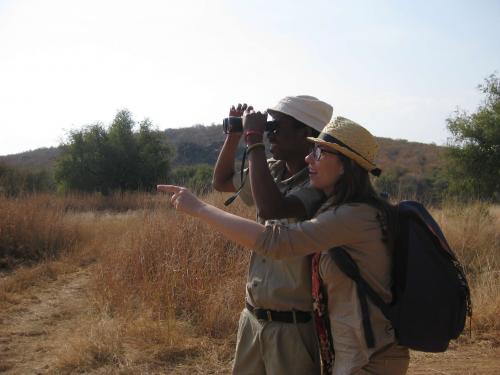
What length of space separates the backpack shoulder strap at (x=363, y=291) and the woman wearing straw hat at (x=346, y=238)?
2 centimetres

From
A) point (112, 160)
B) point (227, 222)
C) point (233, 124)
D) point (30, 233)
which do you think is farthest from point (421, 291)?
point (112, 160)

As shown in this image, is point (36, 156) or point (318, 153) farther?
point (36, 156)

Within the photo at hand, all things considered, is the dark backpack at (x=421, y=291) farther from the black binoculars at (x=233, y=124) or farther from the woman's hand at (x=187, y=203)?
the black binoculars at (x=233, y=124)

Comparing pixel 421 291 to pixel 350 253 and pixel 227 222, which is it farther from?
pixel 227 222

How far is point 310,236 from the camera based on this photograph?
5.41 feet

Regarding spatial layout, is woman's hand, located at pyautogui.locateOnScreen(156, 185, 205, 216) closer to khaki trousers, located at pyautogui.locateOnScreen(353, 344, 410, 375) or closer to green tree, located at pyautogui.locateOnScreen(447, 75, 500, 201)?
khaki trousers, located at pyautogui.locateOnScreen(353, 344, 410, 375)

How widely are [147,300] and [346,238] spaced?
4112mm

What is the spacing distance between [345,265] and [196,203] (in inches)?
22.6

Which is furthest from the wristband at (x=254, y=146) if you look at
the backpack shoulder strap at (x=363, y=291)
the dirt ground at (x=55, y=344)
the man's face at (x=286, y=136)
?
the dirt ground at (x=55, y=344)

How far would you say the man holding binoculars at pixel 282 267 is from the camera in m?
1.88

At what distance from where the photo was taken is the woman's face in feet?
5.83

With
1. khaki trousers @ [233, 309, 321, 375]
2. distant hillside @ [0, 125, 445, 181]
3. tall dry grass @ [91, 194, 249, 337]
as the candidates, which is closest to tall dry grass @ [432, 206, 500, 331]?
tall dry grass @ [91, 194, 249, 337]

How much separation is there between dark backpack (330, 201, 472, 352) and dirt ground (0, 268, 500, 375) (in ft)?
9.00

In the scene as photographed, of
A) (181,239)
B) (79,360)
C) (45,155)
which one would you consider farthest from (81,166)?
(45,155)
